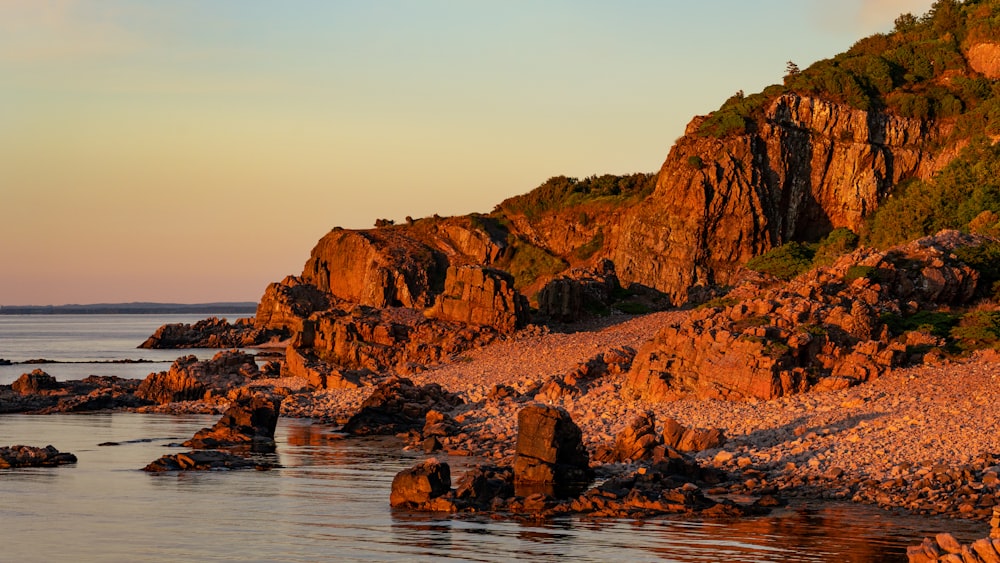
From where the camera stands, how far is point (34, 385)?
50.4m

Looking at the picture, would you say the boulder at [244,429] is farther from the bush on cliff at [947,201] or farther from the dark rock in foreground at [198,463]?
the bush on cliff at [947,201]

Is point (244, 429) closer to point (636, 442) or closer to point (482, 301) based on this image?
point (636, 442)

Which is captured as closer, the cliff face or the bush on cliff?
the bush on cliff

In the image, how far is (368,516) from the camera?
74.2 ft

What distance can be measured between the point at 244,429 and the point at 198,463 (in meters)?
5.22

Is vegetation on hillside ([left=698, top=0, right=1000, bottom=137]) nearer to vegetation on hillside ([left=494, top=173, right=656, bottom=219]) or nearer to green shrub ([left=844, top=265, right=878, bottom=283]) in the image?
vegetation on hillside ([left=494, top=173, right=656, bottom=219])

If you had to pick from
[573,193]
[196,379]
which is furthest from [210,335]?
[196,379]

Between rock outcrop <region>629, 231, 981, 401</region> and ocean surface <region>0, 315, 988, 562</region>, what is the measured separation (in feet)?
26.0

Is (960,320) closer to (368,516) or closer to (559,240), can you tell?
(368,516)

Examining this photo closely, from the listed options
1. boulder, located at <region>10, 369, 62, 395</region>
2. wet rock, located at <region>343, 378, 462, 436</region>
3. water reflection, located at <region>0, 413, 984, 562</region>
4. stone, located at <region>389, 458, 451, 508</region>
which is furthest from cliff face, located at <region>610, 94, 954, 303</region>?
stone, located at <region>389, 458, 451, 508</region>

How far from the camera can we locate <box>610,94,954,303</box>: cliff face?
7494 centimetres

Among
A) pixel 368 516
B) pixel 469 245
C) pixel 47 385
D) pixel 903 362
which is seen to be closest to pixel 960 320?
pixel 903 362

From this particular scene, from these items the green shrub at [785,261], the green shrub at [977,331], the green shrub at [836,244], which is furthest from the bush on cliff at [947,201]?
the green shrub at [977,331]

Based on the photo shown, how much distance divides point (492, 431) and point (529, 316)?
65.0ft
